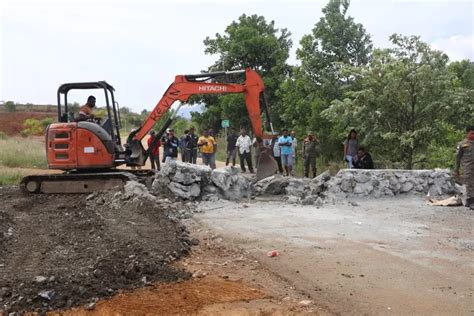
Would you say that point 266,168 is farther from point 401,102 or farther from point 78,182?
point 78,182

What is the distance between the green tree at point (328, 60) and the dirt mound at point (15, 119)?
41.6 meters

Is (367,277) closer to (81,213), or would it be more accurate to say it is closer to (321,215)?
(321,215)

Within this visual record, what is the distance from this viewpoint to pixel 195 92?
13.1 meters

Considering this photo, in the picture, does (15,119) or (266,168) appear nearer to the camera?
(266,168)

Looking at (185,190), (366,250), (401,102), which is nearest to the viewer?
(366,250)

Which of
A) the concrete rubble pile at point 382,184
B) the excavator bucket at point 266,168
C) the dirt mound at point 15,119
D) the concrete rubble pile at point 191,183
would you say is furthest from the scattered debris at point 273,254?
the dirt mound at point 15,119

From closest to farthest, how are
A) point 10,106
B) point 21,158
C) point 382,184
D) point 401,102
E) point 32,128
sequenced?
point 382,184 < point 401,102 < point 21,158 < point 32,128 < point 10,106

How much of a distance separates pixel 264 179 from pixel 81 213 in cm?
502

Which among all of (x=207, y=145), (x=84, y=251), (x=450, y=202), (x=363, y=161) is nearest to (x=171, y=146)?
(x=207, y=145)

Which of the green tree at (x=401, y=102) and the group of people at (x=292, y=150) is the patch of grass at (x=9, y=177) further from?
the green tree at (x=401, y=102)

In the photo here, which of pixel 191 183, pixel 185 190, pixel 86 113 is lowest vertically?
pixel 185 190

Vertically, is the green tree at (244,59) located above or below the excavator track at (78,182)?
above

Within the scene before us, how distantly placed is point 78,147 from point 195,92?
123 inches

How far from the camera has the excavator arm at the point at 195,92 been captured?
42.1 feet
